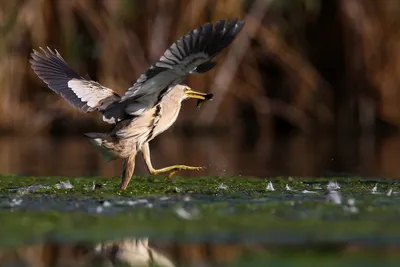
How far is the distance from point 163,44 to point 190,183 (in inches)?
300

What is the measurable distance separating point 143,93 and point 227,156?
5370 mm

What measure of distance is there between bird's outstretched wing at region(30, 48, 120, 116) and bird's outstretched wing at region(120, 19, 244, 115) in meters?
0.98

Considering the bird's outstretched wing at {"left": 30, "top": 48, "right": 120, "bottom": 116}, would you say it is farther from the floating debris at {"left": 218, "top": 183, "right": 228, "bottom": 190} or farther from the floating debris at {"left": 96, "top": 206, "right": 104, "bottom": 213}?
the floating debris at {"left": 96, "top": 206, "right": 104, "bottom": 213}

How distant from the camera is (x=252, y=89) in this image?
675 inches

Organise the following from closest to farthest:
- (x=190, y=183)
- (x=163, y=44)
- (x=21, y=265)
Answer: (x=21, y=265) → (x=190, y=183) → (x=163, y=44)

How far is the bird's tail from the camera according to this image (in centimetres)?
899

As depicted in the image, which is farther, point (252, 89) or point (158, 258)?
point (252, 89)

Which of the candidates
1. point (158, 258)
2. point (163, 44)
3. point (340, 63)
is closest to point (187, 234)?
point (158, 258)

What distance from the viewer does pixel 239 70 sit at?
17.2 meters

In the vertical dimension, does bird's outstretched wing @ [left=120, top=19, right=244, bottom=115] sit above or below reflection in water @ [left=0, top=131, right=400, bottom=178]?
above

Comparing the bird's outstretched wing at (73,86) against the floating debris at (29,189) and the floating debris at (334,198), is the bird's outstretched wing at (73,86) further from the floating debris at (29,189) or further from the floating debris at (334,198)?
the floating debris at (334,198)

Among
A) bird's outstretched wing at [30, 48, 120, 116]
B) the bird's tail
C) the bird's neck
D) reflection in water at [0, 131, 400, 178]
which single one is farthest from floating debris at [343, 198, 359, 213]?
reflection in water at [0, 131, 400, 178]

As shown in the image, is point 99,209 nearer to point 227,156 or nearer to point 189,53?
point 189,53

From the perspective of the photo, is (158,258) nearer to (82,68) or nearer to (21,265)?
(21,265)
